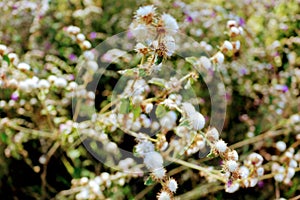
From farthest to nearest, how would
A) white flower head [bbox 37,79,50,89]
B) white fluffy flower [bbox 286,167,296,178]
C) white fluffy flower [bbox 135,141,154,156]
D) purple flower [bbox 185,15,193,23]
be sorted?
1. purple flower [bbox 185,15,193,23]
2. white fluffy flower [bbox 286,167,296,178]
3. white flower head [bbox 37,79,50,89]
4. white fluffy flower [bbox 135,141,154,156]

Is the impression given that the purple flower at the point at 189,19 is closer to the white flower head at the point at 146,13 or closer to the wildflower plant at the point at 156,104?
the wildflower plant at the point at 156,104

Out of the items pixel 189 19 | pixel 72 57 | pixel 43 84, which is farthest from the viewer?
pixel 189 19

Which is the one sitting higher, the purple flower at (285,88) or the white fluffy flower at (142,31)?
the white fluffy flower at (142,31)

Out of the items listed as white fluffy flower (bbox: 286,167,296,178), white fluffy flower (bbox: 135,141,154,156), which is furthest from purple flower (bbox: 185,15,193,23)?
white fluffy flower (bbox: 135,141,154,156)

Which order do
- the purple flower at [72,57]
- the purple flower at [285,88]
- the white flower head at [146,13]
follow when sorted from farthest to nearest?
the purple flower at [285,88], the purple flower at [72,57], the white flower head at [146,13]

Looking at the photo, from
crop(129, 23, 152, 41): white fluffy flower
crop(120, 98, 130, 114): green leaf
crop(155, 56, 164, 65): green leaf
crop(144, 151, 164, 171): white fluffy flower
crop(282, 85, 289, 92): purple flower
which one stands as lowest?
crop(282, 85, 289, 92): purple flower

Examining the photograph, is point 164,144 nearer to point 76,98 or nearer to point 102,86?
point 76,98

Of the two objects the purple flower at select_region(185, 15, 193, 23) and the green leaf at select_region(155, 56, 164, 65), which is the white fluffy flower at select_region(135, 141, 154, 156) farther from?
the purple flower at select_region(185, 15, 193, 23)

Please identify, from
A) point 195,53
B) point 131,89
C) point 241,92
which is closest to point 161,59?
point 131,89

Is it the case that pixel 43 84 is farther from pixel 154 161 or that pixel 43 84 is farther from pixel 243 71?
pixel 243 71

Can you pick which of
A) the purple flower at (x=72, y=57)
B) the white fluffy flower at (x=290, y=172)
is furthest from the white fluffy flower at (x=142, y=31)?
the purple flower at (x=72, y=57)

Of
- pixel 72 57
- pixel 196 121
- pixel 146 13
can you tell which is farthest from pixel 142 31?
pixel 72 57
